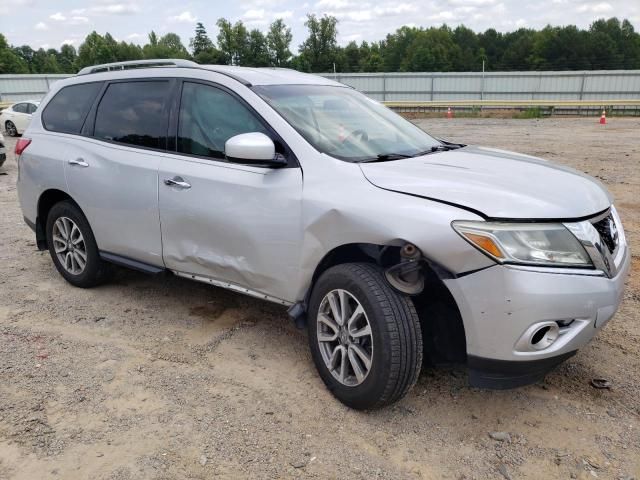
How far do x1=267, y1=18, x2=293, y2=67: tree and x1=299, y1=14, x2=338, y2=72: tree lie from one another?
101 inches

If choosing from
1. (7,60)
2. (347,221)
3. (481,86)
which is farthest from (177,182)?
(7,60)

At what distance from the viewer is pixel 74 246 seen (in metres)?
4.73

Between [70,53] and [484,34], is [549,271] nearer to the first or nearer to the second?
[484,34]

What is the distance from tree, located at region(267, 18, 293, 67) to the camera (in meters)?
91.4

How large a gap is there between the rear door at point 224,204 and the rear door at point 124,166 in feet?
0.57

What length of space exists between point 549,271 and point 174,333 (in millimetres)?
2647

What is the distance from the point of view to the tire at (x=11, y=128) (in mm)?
19969

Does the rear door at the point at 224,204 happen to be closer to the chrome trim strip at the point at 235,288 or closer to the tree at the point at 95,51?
the chrome trim strip at the point at 235,288

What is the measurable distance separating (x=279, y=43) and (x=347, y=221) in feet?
312

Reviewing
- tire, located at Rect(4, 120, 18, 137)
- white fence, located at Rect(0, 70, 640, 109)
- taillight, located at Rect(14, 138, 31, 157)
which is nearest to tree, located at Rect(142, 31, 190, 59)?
white fence, located at Rect(0, 70, 640, 109)

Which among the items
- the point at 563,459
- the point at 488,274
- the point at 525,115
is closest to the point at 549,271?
the point at 488,274

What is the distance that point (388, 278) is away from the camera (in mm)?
2740

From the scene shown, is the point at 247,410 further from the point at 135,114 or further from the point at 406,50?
the point at 406,50

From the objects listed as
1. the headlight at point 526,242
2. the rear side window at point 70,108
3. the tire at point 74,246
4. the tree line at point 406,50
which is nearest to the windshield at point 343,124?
the headlight at point 526,242
